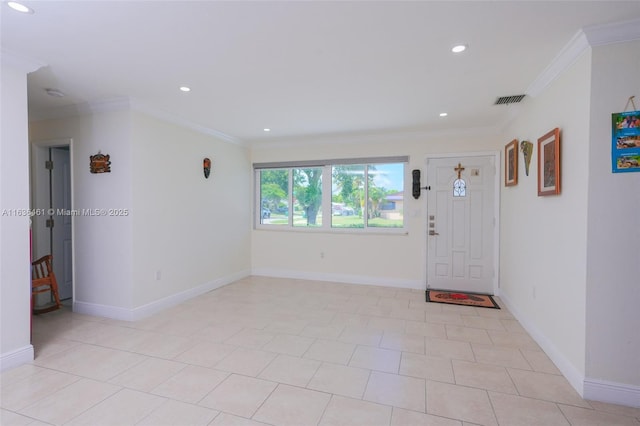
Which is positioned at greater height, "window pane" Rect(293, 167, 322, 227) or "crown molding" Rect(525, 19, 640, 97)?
"crown molding" Rect(525, 19, 640, 97)

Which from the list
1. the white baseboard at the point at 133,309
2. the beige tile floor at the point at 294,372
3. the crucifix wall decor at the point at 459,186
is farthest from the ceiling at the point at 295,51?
the beige tile floor at the point at 294,372

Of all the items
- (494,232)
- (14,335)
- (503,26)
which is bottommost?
(14,335)

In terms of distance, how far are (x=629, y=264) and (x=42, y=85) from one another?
16.4ft

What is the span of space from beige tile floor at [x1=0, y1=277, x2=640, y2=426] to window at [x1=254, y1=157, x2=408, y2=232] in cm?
181

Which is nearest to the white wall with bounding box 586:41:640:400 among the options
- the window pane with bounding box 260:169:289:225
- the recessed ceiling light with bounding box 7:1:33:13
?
the recessed ceiling light with bounding box 7:1:33:13

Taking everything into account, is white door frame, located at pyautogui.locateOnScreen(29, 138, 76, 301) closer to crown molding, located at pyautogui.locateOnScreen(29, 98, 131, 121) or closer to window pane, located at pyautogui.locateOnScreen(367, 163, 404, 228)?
crown molding, located at pyautogui.locateOnScreen(29, 98, 131, 121)

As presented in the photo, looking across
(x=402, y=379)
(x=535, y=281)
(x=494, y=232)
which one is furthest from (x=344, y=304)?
(x=494, y=232)

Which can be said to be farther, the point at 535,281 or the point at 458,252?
the point at 458,252

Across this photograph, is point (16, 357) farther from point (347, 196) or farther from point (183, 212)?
point (347, 196)

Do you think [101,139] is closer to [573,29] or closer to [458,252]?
[573,29]

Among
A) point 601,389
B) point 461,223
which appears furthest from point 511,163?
point 601,389

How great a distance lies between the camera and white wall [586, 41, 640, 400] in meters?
1.99

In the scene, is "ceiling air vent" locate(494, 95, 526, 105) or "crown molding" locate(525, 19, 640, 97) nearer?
"crown molding" locate(525, 19, 640, 97)

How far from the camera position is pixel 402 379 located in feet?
7.66
